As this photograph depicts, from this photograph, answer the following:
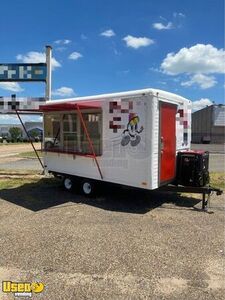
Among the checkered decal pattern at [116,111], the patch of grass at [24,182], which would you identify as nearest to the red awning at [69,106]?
the checkered decal pattern at [116,111]

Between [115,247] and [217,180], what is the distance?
6.42m

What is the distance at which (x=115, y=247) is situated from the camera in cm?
489

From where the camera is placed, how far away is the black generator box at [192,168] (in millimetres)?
7379

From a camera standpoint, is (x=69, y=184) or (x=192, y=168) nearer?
(x=192, y=168)

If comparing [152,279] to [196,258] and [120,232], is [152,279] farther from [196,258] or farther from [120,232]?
[120,232]

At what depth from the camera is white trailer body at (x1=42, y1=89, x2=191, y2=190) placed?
6.86m

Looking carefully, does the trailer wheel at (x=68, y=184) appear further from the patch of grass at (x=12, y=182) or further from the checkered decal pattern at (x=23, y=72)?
the checkered decal pattern at (x=23, y=72)

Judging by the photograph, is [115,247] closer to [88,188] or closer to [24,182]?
[88,188]

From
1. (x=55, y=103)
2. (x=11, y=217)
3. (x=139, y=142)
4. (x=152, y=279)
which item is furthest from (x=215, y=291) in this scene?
(x=55, y=103)

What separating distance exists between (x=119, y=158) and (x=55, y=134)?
2.64m

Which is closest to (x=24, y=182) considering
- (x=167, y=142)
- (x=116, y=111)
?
(x=116, y=111)

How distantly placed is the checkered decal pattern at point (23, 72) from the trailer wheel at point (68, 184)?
483cm

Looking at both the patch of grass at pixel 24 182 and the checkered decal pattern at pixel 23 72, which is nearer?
the patch of grass at pixel 24 182

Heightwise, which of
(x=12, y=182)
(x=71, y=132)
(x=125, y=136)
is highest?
(x=71, y=132)
